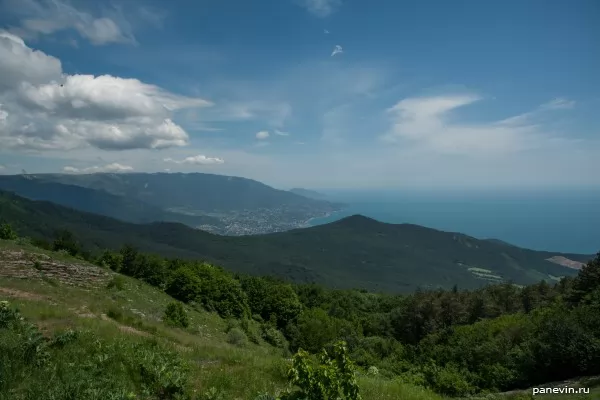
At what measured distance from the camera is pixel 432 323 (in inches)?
1823

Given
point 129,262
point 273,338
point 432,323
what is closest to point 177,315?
point 273,338

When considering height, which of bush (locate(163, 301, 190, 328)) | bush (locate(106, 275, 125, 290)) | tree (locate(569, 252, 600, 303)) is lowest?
bush (locate(163, 301, 190, 328))

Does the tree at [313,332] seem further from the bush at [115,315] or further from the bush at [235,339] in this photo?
the bush at [115,315]

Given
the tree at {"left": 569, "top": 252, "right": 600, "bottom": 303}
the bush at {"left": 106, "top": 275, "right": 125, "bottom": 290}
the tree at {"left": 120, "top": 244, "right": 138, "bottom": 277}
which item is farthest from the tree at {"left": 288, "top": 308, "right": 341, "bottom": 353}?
the tree at {"left": 569, "top": 252, "right": 600, "bottom": 303}

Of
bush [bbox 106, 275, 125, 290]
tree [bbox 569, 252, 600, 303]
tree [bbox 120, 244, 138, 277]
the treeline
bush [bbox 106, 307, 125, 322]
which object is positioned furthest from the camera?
tree [bbox 120, 244, 138, 277]

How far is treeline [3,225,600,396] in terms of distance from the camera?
1616 cm

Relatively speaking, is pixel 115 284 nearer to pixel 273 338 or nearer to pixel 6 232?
pixel 6 232

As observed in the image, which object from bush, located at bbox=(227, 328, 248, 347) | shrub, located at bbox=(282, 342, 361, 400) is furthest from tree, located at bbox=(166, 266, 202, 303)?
shrub, located at bbox=(282, 342, 361, 400)

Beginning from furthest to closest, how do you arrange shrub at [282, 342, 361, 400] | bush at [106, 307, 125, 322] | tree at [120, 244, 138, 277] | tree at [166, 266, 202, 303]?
tree at [120, 244, 138, 277] → tree at [166, 266, 202, 303] → bush at [106, 307, 125, 322] → shrub at [282, 342, 361, 400]

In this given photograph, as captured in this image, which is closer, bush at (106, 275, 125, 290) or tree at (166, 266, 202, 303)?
bush at (106, 275, 125, 290)

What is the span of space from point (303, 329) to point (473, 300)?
24.8m

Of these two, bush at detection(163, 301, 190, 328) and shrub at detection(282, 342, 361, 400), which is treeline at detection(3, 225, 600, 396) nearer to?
Result: bush at detection(163, 301, 190, 328)

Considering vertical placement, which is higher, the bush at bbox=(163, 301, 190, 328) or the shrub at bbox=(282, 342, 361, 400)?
the shrub at bbox=(282, 342, 361, 400)

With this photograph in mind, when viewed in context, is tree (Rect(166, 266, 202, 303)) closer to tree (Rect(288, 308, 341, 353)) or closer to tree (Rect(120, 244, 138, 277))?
tree (Rect(120, 244, 138, 277))
